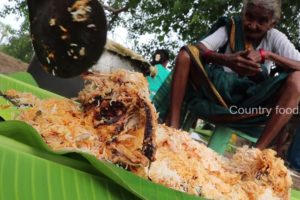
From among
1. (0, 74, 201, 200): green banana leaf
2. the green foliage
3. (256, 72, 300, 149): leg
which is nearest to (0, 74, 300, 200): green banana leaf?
(0, 74, 201, 200): green banana leaf

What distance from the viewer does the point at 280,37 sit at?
2.91 m

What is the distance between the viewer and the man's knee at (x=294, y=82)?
2.63 m

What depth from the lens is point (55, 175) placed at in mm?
1142

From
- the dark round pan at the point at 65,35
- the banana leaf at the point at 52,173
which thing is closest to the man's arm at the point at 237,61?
the dark round pan at the point at 65,35

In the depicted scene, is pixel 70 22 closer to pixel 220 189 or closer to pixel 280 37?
pixel 220 189

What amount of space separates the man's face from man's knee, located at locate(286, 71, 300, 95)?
35 centimetres

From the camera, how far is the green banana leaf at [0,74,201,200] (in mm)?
1080

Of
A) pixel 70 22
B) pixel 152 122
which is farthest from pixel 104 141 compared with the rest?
pixel 70 22

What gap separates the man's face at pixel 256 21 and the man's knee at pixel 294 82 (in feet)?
1.15

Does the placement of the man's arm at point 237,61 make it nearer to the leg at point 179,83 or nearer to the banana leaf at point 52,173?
the leg at point 179,83

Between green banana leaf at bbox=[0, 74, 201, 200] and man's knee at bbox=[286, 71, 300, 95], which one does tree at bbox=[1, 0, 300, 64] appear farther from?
green banana leaf at bbox=[0, 74, 201, 200]

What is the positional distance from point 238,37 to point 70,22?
4.67ft

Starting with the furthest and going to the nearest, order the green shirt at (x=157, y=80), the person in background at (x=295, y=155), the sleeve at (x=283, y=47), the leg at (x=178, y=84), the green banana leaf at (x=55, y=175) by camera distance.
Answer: the person in background at (x=295, y=155), the green shirt at (x=157, y=80), the sleeve at (x=283, y=47), the leg at (x=178, y=84), the green banana leaf at (x=55, y=175)

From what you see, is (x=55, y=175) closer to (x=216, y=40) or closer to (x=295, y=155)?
(x=216, y=40)
